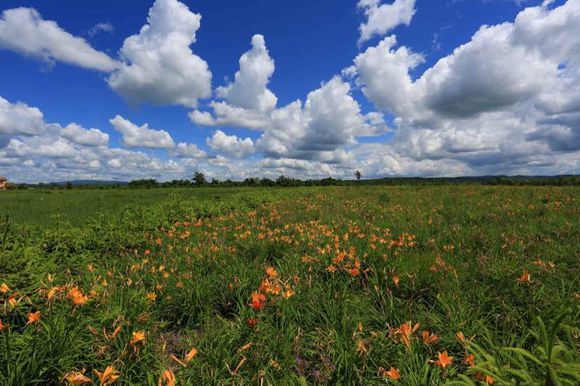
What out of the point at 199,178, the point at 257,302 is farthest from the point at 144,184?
A: the point at 257,302

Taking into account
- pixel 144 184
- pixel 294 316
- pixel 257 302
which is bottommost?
pixel 294 316

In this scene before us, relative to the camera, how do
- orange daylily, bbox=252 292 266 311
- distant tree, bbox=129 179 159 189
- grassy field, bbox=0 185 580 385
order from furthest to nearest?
distant tree, bbox=129 179 159 189
orange daylily, bbox=252 292 266 311
grassy field, bbox=0 185 580 385

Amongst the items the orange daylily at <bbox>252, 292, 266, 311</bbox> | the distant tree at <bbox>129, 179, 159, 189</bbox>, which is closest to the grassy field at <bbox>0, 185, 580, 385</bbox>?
the orange daylily at <bbox>252, 292, 266, 311</bbox>

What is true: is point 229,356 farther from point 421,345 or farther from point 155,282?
point 155,282

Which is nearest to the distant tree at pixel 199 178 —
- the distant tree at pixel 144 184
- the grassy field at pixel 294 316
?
the distant tree at pixel 144 184

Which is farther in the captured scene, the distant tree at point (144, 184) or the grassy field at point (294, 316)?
→ the distant tree at point (144, 184)

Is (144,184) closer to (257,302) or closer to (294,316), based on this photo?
(294,316)

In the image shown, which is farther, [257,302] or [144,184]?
[144,184]

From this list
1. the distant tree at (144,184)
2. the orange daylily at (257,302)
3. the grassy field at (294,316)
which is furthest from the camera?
the distant tree at (144,184)

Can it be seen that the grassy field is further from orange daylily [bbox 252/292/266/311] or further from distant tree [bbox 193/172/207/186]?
distant tree [bbox 193/172/207/186]

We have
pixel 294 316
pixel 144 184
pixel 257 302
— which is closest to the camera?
pixel 257 302

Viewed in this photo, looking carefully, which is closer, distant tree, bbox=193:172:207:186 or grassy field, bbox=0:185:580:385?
grassy field, bbox=0:185:580:385

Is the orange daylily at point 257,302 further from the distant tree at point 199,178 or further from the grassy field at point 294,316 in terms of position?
the distant tree at point 199,178

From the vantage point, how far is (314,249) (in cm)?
518
